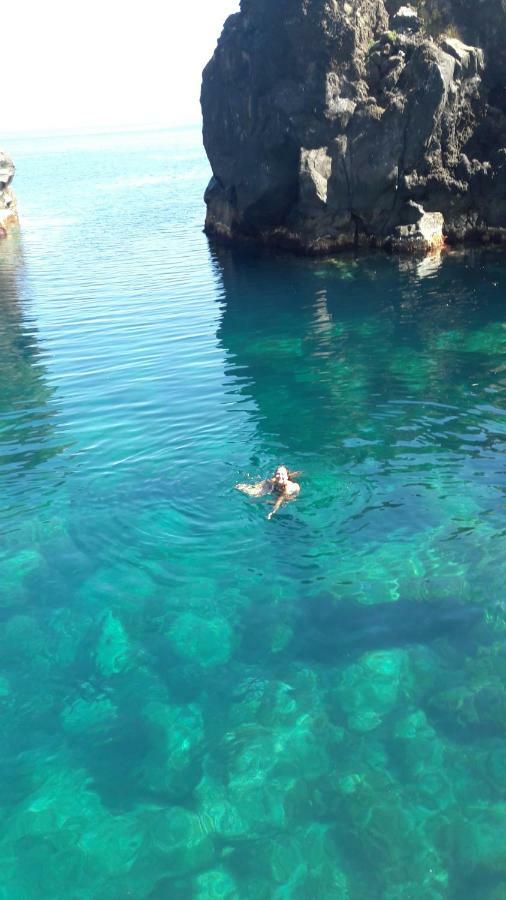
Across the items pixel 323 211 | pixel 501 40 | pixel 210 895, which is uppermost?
pixel 501 40

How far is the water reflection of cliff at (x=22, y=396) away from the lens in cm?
2402

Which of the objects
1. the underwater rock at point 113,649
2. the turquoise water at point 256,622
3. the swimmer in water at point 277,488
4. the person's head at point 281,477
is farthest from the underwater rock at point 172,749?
the person's head at point 281,477

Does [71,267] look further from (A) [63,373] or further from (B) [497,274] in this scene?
(B) [497,274]

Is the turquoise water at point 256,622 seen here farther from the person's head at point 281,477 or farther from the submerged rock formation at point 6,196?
the submerged rock formation at point 6,196

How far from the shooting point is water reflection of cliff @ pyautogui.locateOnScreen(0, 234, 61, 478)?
24.0 meters

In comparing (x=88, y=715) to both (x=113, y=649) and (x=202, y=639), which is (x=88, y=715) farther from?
(x=202, y=639)

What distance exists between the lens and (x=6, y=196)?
74375 millimetres

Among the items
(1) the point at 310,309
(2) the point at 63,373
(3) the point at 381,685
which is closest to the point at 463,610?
(3) the point at 381,685

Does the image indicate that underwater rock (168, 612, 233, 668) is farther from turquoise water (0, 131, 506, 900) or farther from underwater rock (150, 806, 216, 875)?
underwater rock (150, 806, 216, 875)

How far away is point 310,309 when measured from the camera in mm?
38562

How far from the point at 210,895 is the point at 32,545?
34.9ft

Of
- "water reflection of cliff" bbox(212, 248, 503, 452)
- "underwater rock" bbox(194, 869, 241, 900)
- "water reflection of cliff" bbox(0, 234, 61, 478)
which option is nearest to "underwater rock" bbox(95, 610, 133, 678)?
"underwater rock" bbox(194, 869, 241, 900)

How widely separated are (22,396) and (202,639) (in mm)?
17626

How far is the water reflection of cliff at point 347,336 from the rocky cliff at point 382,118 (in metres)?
3.14
